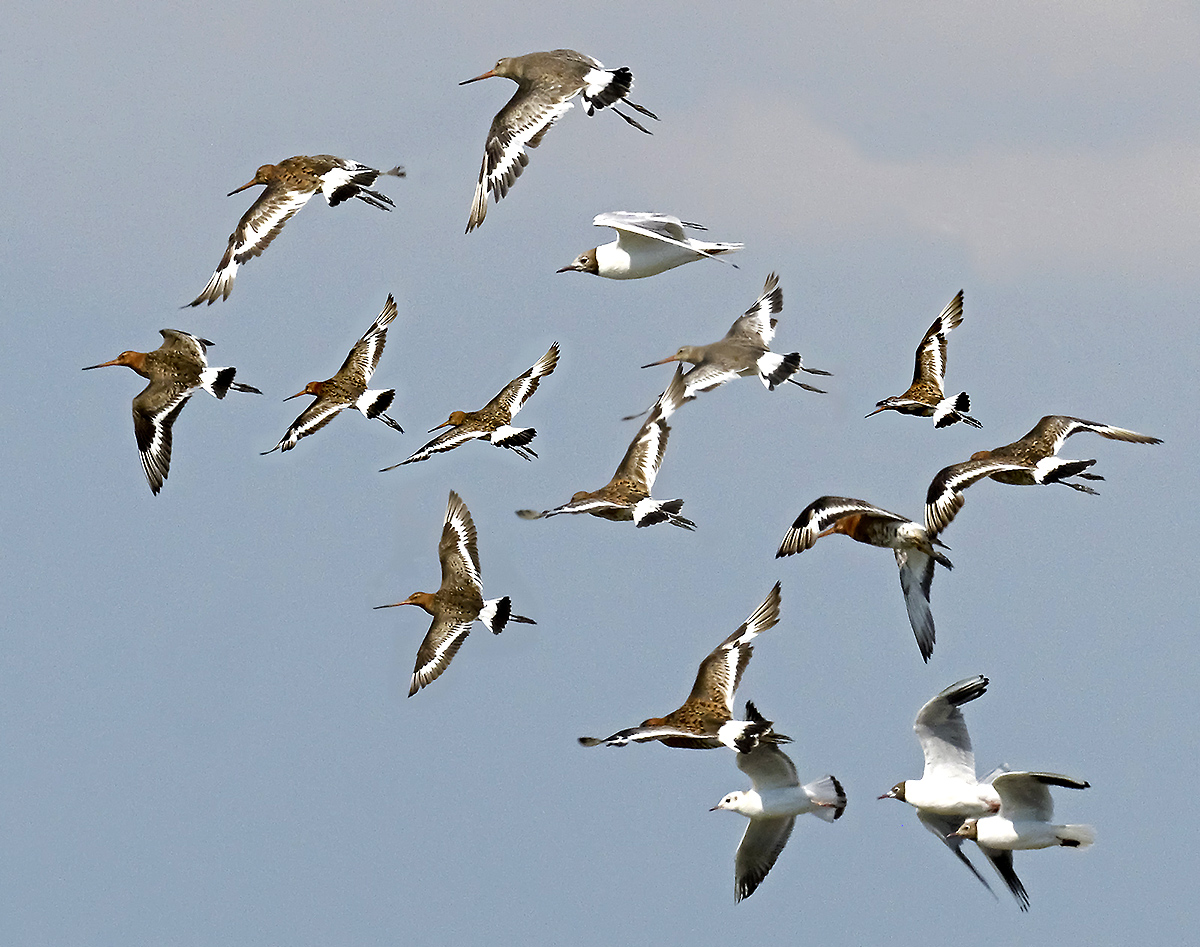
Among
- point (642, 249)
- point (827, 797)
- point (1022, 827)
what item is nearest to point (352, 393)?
point (642, 249)

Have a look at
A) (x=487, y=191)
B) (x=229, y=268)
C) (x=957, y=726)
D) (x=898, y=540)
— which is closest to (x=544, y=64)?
(x=487, y=191)

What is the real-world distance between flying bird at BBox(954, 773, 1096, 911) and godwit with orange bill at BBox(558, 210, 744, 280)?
4846 millimetres

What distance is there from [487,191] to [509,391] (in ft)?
9.51

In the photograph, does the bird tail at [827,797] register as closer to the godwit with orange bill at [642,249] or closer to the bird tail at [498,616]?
the bird tail at [498,616]

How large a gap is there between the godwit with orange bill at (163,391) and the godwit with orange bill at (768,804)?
19.4 feet

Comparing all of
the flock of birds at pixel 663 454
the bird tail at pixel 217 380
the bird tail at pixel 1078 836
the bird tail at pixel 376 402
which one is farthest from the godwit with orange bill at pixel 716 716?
the bird tail at pixel 217 380

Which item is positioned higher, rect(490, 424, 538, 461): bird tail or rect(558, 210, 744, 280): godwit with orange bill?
rect(558, 210, 744, 280): godwit with orange bill

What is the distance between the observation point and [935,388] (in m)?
18.6

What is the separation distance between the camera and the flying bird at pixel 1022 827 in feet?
52.4

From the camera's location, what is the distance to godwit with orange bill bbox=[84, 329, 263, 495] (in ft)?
59.5

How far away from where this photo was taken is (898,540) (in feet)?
53.0

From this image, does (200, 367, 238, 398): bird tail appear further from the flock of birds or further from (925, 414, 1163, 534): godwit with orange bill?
(925, 414, 1163, 534): godwit with orange bill

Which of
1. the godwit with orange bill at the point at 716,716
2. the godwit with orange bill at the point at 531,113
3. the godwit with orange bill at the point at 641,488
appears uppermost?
the godwit with orange bill at the point at 531,113

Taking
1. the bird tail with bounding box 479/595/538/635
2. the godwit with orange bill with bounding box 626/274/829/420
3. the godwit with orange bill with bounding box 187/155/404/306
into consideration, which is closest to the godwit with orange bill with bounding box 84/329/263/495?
the godwit with orange bill with bounding box 187/155/404/306
